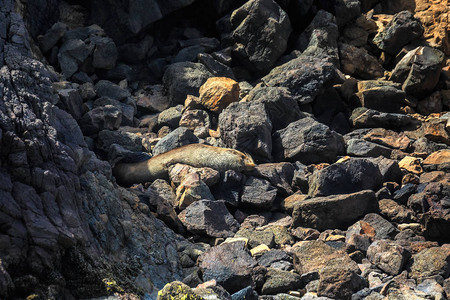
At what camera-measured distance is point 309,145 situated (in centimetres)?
1151

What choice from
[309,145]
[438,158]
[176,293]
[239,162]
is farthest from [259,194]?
[176,293]

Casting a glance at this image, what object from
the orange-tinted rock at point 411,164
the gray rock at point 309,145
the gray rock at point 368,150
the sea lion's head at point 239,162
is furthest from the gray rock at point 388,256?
the gray rock at point 368,150

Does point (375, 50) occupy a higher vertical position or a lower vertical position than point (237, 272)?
higher

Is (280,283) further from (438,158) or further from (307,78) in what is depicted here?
(307,78)

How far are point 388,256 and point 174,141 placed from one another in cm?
575

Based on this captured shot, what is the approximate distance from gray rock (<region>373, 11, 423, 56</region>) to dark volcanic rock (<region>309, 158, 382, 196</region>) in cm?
823

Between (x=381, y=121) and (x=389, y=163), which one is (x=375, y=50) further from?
(x=389, y=163)

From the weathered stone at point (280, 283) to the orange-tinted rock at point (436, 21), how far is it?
12865 millimetres

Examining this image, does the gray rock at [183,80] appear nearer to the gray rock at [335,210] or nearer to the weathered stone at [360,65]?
the weathered stone at [360,65]

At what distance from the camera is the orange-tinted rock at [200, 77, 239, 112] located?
1316 cm

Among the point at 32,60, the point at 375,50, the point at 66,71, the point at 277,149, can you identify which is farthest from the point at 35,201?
the point at 375,50

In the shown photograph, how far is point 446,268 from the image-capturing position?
688 cm

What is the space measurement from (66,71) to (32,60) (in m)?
6.59

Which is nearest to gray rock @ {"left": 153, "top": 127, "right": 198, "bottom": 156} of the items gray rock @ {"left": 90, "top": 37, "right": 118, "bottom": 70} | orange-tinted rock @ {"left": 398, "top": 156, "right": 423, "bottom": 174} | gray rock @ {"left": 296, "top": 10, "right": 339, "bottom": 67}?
gray rock @ {"left": 90, "top": 37, "right": 118, "bottom": 70}
